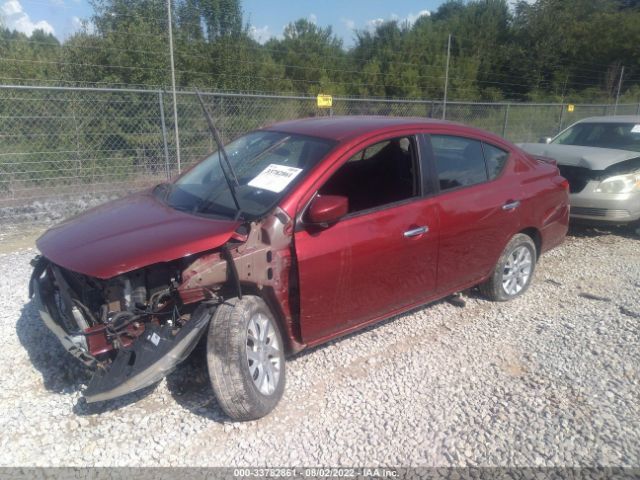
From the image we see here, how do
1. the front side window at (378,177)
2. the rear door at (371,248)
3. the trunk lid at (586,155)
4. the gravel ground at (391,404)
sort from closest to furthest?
the gravel ground at (391,404), the rear door at (371,248), the front side window at (378,177), the trunk lid at (586,155)

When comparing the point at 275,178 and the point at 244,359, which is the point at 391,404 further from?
the point at 275,178

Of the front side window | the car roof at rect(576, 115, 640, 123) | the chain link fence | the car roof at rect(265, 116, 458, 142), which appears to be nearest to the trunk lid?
the car roof at rect(576, 115, 640, 123)

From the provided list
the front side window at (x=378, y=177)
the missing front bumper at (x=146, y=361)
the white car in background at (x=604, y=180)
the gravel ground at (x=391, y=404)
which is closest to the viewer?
the missing front bumper at (x=146, y=361)

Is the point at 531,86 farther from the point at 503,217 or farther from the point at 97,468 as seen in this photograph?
the point at 97,468

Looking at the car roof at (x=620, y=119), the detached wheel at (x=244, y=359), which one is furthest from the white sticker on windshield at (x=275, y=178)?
the car roof at (x=620, y=119)

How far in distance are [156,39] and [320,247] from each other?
8.27 metres

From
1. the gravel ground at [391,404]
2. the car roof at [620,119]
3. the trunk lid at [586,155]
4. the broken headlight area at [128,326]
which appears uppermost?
the car roof at [620,119]

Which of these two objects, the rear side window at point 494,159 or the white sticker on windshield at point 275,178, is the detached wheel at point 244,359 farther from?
the rear side window at point 494,159

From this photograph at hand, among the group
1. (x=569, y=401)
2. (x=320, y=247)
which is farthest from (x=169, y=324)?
(x=569, y=401)

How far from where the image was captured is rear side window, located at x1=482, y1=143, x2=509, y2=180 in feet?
14.7

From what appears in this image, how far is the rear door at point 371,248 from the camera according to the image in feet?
10.8

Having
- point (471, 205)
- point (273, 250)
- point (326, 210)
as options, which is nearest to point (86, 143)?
point (273, 250)

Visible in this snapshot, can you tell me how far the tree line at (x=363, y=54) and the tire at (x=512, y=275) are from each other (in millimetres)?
7551

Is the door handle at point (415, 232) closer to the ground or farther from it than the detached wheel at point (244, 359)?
farther from it
